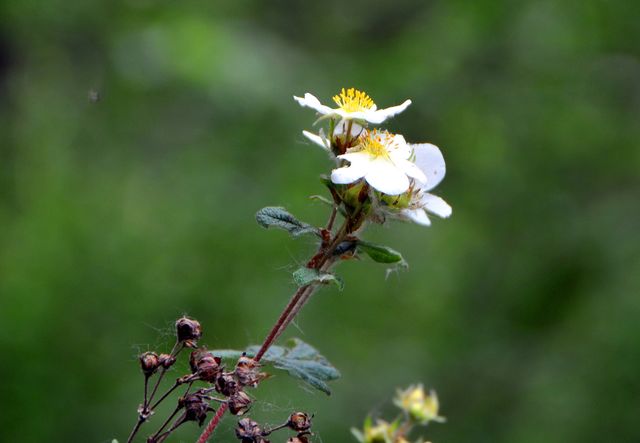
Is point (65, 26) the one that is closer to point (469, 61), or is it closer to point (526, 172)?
point (469, 61)

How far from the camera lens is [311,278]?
147 centimetres

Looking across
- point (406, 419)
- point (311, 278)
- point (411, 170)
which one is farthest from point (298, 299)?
point (406, 419)

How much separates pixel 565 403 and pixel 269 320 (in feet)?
4.96

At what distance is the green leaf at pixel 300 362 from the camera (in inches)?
65.9

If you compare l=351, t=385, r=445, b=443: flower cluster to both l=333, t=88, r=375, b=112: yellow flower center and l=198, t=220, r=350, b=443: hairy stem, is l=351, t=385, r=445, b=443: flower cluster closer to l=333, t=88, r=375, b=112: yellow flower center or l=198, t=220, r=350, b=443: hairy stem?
l=198, t=220, r=350, b=443: hairy stem

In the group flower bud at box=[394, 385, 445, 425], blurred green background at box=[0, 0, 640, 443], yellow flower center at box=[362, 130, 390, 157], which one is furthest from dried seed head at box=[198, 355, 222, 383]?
blurred green background at box=[0, 0, 640, 443]

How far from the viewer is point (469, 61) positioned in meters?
4.59

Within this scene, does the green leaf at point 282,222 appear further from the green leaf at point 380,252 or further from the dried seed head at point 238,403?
the dried seed head at point 238,403

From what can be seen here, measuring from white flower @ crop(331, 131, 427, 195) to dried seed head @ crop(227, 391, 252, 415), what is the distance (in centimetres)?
43

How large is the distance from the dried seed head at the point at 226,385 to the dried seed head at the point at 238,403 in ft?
0.04

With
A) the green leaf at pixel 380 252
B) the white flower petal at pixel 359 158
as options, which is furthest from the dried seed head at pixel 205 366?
the white flower petal at pixel 359 158

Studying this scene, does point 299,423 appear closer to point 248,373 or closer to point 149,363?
point 248,373

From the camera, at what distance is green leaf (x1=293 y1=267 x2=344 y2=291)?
1457 millimetres

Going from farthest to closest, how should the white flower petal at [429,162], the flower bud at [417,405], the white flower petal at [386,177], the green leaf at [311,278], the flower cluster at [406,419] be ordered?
the flower bud at [417,405], the flower cluster at [406,419], the white flower petal at [429,162], the white flower petal at [386,177], the green leaf at [311,278]
